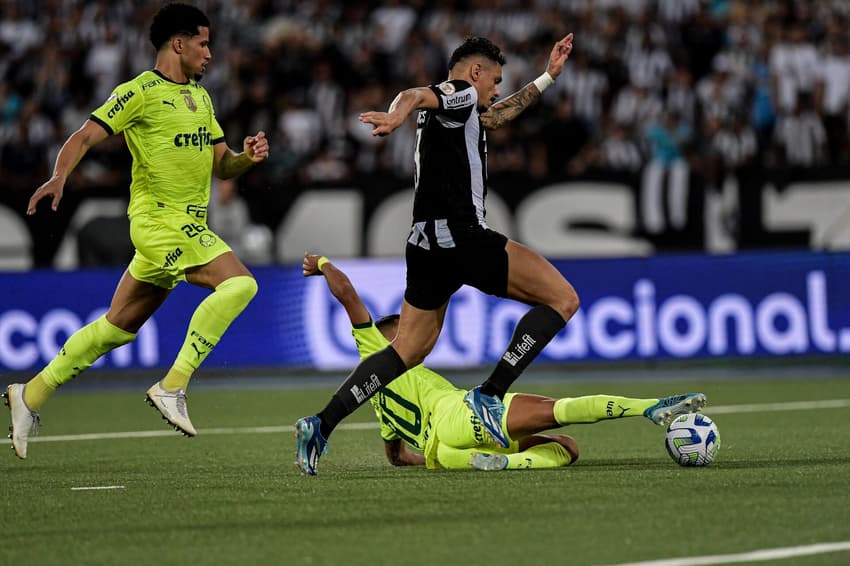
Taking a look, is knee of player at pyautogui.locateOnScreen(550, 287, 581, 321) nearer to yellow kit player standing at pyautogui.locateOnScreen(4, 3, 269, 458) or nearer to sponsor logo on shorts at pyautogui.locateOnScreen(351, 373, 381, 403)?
sponsor logo on shorts at pyautogui.locateOnScreen(351, 373, 381, 403)

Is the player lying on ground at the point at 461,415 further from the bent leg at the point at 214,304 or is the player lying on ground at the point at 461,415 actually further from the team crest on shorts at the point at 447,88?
the team crest on shorts at the point at 447,88

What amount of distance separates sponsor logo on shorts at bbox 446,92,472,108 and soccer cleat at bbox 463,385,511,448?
1554 millimetres

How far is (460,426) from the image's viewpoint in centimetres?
852

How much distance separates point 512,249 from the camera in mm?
8562

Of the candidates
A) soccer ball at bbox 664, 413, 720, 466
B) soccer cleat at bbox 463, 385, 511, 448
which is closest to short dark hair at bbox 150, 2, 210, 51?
soccer cleat at bbox 463, 385, 511, 448

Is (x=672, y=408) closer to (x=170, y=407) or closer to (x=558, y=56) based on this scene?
Result: (x=558, y=56)

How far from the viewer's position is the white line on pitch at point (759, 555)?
18.2 ft

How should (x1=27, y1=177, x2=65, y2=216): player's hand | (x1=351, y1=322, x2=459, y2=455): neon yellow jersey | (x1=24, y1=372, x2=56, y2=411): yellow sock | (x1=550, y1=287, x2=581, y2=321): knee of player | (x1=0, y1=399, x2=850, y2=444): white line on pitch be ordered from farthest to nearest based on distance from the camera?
(x1=0, y1=399, x2=850, y2=444): white line on pitch < (x1=24, y1=372, x2=56, y2=411): yellow sock < (x1=351, y1=322, x2=459, y2=455): neon yellow jersey < (x1=27, y1=177, x2=65, y2=216): player's hand < (x1=550, y1=287, x2=581, y2=321): knee of player

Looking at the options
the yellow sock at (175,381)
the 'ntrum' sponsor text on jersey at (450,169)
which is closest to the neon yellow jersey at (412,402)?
the 'ntrum' sponsor text on jersey at (450,169)

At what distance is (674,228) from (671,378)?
427 cm

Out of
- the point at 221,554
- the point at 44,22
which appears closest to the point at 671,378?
the point at 221,554

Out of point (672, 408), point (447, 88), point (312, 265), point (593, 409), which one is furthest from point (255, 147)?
point (672, 408)

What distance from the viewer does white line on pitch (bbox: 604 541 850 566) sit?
5.56m

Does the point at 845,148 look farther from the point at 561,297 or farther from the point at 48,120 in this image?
the point at 561,297
